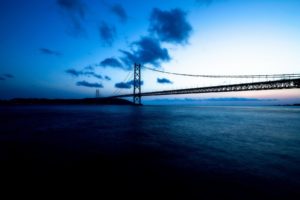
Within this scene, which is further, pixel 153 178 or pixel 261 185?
pixel 153 178

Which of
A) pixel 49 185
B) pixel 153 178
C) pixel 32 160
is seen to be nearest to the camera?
pixel 49 185

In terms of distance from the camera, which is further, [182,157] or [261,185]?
[182,157]

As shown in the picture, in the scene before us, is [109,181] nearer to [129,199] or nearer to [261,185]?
[129,199]

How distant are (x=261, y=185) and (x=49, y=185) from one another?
4.94 m

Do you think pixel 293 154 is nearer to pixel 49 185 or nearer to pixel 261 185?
pixel 261 185

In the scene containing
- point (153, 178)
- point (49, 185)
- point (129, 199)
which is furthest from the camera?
point (153, 178)

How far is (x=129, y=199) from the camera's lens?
341 cm

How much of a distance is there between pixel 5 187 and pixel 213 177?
192 inches

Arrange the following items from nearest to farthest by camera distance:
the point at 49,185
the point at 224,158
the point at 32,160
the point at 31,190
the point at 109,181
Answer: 1. the point at 31,190
2. the point at 49,185
3. the point at 109,181
4. the point at 32,160
5. the point at 224,158

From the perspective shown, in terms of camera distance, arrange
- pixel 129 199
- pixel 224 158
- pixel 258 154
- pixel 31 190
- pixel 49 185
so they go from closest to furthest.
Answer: pixel 129 199 < pixel 31 190 < pixel 49 185 < pixel 224 158 < pixel 258 154

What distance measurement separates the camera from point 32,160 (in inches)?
229

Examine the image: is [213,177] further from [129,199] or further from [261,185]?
[129,199]

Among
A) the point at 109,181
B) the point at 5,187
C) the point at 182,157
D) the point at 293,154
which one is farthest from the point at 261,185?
the point at 5,187

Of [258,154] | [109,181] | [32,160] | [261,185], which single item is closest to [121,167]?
[109,181]
